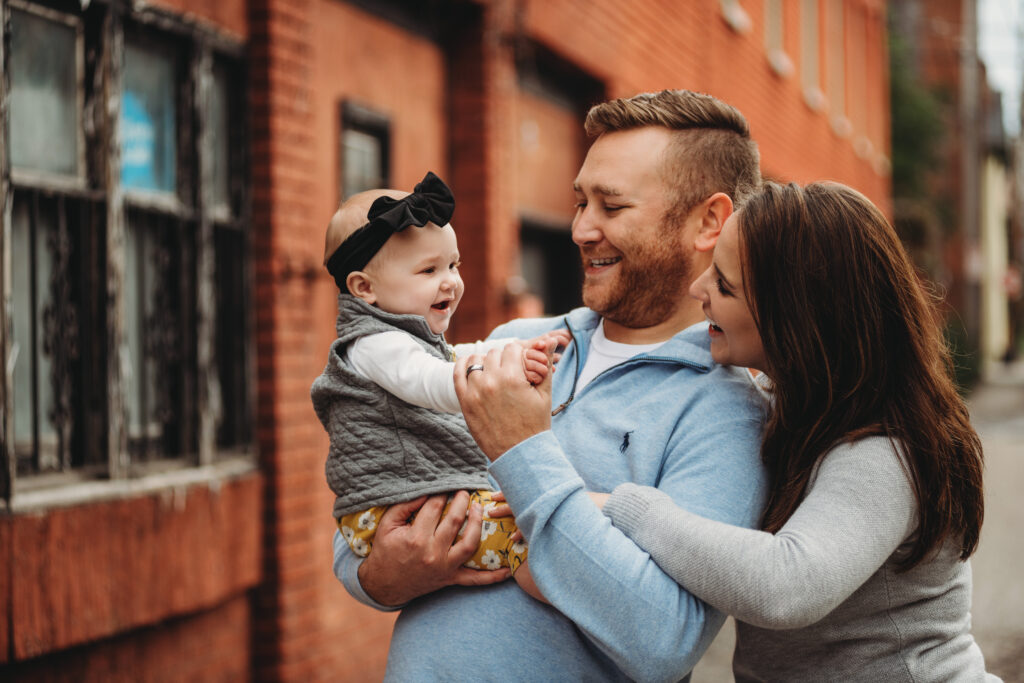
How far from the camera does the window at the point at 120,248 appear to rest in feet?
11.3

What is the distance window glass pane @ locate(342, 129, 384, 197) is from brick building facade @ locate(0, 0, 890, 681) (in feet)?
0.06

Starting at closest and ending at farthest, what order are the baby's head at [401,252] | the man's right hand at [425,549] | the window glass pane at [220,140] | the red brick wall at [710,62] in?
the man's right hand at [425,549]
the baby's head at [401,252]
the window glass pane at [220,140]
the red brick wall at [710,62]

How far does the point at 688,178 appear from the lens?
→ 2.27m

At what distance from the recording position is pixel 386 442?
2.11 metres

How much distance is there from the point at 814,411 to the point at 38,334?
2.64m

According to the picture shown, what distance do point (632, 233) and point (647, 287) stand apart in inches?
4.9

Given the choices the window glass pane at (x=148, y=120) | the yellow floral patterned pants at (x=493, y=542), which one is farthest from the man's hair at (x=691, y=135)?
the window glass pane at (x=148, y=120)

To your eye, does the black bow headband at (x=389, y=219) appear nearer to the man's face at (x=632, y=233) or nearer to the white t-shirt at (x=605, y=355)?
the man's face at (x=632, y=233)

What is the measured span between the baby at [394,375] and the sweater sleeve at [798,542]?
0.37 metres

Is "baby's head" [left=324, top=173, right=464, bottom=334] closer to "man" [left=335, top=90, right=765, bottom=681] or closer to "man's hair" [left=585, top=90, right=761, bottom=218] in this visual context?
"man" [left=335, top=90, right=765, bottom=681]

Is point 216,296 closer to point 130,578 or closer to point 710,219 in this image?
point 130,578

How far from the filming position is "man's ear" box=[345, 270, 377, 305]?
2.19m

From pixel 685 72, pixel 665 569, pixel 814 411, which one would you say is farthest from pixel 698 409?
pixel 685 72

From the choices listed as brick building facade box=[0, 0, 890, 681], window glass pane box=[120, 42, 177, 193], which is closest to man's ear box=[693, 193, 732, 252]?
brick building facade box=[0, 0, 890, 681]
